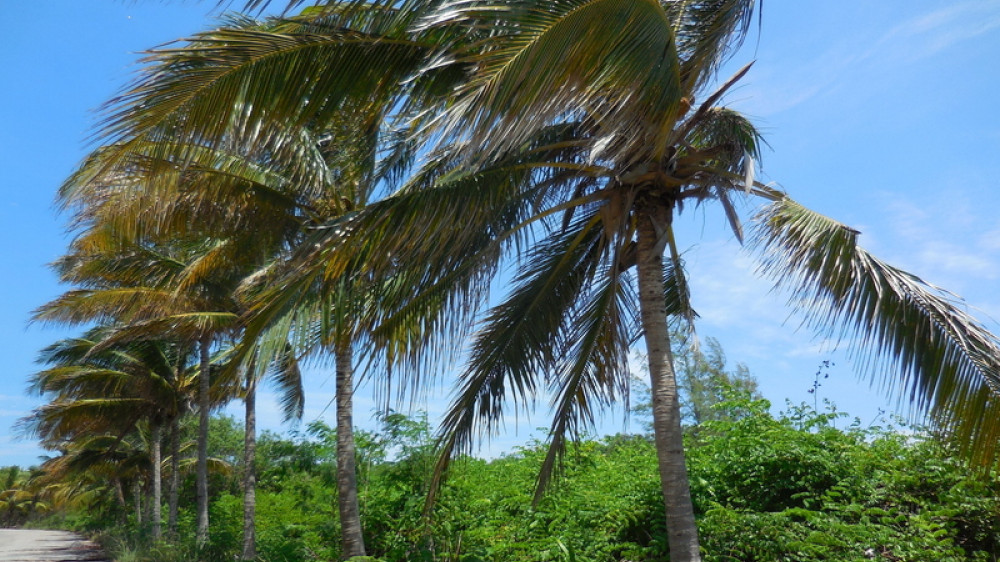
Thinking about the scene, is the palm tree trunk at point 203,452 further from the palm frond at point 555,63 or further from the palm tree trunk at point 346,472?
the palm frond at point 555,63

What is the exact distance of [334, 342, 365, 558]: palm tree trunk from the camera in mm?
9109

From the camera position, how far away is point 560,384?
7.94 meters

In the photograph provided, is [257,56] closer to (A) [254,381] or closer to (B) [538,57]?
(B) [538,57]

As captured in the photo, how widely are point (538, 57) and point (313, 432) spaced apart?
929cm

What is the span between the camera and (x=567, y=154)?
7.07m

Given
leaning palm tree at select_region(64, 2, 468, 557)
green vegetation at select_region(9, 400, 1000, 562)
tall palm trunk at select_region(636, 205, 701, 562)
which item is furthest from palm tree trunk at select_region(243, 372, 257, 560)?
tall palm trunk at select_region(636, 205, 701, 562)

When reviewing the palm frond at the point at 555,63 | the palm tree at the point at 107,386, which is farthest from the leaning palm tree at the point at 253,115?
the palm tree at the point at 107,386

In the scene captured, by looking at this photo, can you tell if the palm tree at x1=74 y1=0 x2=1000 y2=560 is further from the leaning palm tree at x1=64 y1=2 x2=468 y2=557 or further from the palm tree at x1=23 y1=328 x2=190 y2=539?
the palm tree at x1=23 y1=328 x2=190 y2=539

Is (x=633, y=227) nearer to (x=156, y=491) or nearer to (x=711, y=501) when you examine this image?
(x=711, y=501)

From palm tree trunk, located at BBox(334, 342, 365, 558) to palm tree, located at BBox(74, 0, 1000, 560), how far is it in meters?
2.42

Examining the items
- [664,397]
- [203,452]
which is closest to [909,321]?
[664,397]

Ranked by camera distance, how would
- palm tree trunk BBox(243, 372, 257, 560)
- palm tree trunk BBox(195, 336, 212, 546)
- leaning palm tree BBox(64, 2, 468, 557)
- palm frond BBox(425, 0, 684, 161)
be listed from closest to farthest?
palm frond BBox(425, 0, 684, 161) < leaning palm tree BBox(64, 2, 468, 557) < palm tree trunk BBox(243, 372, 257, 560) < palm tree trunk BBox(195, 336, 212, 546)

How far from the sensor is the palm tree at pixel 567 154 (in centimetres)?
446

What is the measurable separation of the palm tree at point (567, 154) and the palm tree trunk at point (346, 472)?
242cm
